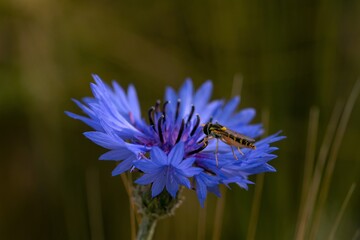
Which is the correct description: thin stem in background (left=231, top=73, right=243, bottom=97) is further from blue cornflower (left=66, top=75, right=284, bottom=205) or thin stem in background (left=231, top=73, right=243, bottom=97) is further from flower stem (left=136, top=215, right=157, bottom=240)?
flower stem (left=136, top=215, right=157, bottom=240)

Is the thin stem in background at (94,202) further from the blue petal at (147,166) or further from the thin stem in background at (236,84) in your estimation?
the blue petal at (147,166)

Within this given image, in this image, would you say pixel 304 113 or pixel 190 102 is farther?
pixel 304 113

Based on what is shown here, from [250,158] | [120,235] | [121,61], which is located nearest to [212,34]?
[121,61]

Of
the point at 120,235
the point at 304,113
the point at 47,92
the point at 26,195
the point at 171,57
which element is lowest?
the point at 120,235

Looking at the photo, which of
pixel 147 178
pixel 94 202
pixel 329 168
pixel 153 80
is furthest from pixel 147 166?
pixel 153 80

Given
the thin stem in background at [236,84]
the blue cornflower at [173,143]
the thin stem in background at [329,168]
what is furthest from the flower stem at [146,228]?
the thin stem in background at [236,84]

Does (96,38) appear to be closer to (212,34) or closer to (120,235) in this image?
(212,34)

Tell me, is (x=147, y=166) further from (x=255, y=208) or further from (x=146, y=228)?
Answer: (x=255, y=208)

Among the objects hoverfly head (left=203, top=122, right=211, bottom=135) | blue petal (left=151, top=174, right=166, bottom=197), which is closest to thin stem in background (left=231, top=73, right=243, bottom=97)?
hoverfly head (left=203, top=122, right=211, bottom=135)

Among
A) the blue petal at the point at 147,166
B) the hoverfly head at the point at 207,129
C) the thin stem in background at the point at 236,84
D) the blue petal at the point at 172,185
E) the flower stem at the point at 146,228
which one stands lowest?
the flower stem at the point at 146,228
